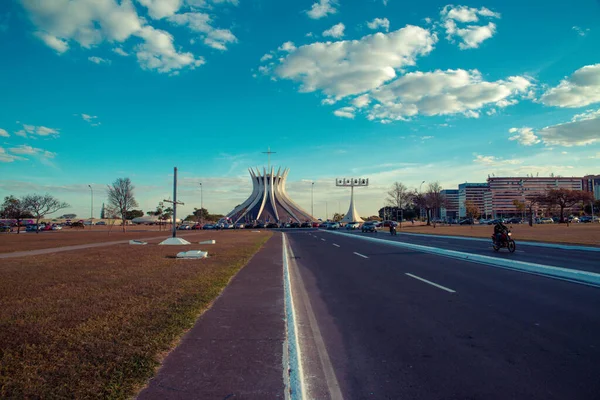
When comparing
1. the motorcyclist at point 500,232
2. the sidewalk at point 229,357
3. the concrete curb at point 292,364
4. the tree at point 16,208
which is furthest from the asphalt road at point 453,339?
the tree at point 16,208

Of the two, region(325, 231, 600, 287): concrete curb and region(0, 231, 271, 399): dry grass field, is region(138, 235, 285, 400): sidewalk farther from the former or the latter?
region(325, 231, 600, 287): concrete curb

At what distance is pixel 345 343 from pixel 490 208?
206 m

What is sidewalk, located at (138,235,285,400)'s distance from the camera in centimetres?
388

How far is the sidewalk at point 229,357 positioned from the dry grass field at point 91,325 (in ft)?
0.73

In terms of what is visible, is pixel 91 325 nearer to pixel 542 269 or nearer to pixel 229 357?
pixel 229 357

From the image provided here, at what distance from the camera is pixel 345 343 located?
18.0 ft

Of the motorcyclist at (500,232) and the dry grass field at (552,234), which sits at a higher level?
the motorcyclist at (500,232)

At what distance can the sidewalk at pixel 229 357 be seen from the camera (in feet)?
12.7

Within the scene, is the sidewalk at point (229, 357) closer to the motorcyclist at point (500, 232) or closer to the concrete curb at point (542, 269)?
the concrete curb at point (542, 269)

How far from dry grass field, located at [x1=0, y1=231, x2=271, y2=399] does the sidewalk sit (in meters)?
0.22

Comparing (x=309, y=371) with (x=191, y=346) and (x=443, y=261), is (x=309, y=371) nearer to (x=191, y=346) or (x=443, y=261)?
(x=191, y=346)

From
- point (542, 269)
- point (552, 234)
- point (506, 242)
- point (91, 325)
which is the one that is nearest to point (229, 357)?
point (91, 325)

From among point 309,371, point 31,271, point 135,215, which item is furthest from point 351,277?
point 135,215

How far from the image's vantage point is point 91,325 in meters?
5.98
